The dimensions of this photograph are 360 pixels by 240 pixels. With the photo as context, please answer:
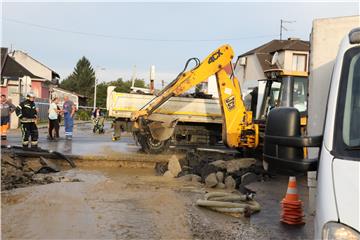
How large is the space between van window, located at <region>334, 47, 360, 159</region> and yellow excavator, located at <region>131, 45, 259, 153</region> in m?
9.42

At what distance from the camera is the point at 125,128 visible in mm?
14891

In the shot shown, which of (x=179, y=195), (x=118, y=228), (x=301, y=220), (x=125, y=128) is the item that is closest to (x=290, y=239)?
(x=301, y=220)

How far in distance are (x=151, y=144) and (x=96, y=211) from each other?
7357 mm

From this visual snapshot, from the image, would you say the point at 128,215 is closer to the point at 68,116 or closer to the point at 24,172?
the point at 24,172

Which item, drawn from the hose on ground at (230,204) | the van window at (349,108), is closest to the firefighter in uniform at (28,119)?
the hose on ground at (230,204)

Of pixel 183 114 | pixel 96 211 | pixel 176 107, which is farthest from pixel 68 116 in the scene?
pixel 96 211

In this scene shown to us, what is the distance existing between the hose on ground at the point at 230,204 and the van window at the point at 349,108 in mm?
4589

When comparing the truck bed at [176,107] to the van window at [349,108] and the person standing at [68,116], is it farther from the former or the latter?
the van window at [349,108]

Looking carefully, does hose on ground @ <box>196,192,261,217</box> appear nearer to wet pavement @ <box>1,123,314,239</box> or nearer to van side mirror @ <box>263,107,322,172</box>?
wet pavement @ <box>1,123,314,239</box>

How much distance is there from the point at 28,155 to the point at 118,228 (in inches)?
252

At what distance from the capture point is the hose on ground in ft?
23.6

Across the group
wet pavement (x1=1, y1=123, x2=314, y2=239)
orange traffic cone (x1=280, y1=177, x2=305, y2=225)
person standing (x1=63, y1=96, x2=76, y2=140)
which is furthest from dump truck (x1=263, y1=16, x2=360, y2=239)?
person standing (x1=63, y1=96, x2=76, y2=140)

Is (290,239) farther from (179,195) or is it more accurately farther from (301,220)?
(179,195)

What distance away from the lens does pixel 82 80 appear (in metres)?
103
